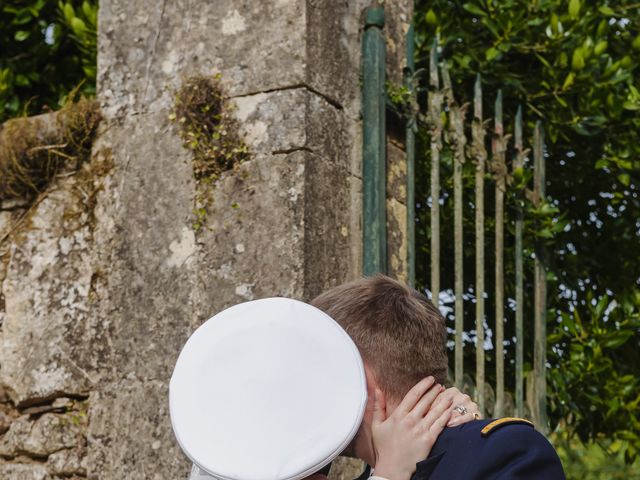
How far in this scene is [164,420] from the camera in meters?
2.71

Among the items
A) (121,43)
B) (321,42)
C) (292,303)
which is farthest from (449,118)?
(292,303)

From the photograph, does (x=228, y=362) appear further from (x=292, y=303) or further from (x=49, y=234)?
(x=49, y=234)

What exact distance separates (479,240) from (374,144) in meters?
0.54

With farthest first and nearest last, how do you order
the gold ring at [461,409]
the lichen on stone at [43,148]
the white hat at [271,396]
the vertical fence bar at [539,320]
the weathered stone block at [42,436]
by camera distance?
the vertical fence bar at [539,320]
the lichen on stone at [43,148]
the weathered stone block at [42,436]
the gold ring at [461,409]
the white hat at [271,396]

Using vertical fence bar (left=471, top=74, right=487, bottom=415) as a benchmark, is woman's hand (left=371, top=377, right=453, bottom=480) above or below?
above

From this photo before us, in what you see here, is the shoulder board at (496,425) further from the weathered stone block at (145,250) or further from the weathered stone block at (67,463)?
the weathered stone block at (67,463)

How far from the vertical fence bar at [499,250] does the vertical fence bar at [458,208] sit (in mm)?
172

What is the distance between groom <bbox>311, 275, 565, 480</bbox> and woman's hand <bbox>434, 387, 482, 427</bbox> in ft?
0.08

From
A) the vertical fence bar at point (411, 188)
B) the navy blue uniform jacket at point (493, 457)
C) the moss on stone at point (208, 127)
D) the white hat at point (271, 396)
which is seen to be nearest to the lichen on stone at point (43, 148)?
the moss on stone at point (208, 127)

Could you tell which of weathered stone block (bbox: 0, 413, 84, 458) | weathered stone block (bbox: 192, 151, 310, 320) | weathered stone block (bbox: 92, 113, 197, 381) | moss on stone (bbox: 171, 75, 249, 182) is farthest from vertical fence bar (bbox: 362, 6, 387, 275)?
weathered stone block (bbox: 0, 413, 84, 458)

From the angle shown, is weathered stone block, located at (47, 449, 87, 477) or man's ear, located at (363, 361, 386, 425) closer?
man's ear, located at (363, 361, 386, 425)

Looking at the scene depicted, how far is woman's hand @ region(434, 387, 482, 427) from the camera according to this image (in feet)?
5.26

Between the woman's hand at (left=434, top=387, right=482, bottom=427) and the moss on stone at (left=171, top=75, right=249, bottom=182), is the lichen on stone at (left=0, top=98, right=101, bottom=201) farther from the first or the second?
the woman's hand at (left=434, top=387, right=482, bottom=427)

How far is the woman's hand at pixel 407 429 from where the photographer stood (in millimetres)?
1533
